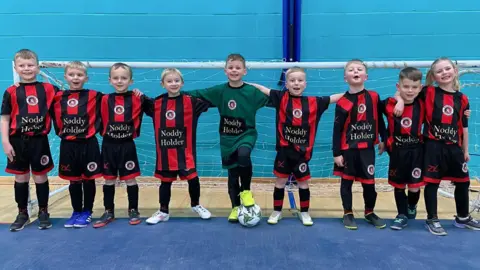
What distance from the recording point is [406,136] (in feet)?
8.70

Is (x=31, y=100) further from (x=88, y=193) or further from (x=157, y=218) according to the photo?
(x=157, y=218)

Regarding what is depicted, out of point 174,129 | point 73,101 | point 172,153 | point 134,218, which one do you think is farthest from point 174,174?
point 73,101

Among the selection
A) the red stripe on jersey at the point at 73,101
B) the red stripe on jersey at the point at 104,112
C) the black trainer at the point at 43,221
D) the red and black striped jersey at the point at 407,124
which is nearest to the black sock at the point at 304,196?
the red and black striped jersey at the point at 407,124

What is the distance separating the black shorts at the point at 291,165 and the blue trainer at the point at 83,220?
1.53 m

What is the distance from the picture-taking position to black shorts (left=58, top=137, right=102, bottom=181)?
9.12 feet

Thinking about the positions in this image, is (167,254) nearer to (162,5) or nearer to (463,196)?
(463,196)

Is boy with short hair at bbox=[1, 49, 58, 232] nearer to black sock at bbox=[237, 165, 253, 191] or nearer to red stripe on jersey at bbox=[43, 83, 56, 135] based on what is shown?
red stripe on jersey at bbox=[43, 83, 56, 135]

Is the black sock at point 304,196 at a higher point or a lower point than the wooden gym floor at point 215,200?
higher

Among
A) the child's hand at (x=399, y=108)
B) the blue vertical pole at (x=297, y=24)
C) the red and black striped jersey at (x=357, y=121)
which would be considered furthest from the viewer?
the blue vertical pole at (x=297, y=24)

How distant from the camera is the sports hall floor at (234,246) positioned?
215 cm

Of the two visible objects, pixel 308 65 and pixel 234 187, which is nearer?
pixel 234 187

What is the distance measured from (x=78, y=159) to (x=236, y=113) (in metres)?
1.26

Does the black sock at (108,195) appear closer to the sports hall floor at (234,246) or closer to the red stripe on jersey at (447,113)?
the sports hall floor at (234,246)

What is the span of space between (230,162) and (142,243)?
2.87ft
